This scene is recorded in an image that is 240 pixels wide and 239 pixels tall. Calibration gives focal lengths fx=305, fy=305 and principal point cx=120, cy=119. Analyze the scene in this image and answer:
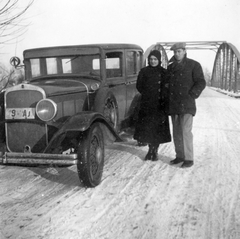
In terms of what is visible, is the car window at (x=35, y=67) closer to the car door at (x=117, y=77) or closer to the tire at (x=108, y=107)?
the car door at (x=117, y=77)

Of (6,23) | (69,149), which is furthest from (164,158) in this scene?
(6,23)

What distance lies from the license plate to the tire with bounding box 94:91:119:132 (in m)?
0.90

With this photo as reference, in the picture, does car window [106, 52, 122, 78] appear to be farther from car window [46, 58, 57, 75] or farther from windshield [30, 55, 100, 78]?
car window [46, 58, 57, 75]

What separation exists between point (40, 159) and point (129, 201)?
1088 mm

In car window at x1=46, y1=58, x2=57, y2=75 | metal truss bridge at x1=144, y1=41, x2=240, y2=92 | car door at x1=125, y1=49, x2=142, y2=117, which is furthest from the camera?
metal truss bridge at x1=144, y1=41, x2=240, y2=92

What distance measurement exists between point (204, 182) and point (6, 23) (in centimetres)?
452

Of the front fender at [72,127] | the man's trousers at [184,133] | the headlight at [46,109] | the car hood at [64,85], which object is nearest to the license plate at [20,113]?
the headlight at [46,109]

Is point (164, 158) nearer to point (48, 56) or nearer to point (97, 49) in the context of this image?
point (97, 49)

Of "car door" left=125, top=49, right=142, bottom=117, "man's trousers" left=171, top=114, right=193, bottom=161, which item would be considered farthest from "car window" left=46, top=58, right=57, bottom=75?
"man's trousers" left=171, top=114, right=193, bottom=161

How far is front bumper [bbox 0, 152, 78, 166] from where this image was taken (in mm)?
3373

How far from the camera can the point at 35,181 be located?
4082 millimetres

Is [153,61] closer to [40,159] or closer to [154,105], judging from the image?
[154,105]

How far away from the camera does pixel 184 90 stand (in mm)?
4367

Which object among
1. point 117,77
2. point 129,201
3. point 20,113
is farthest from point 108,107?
point 129,201
